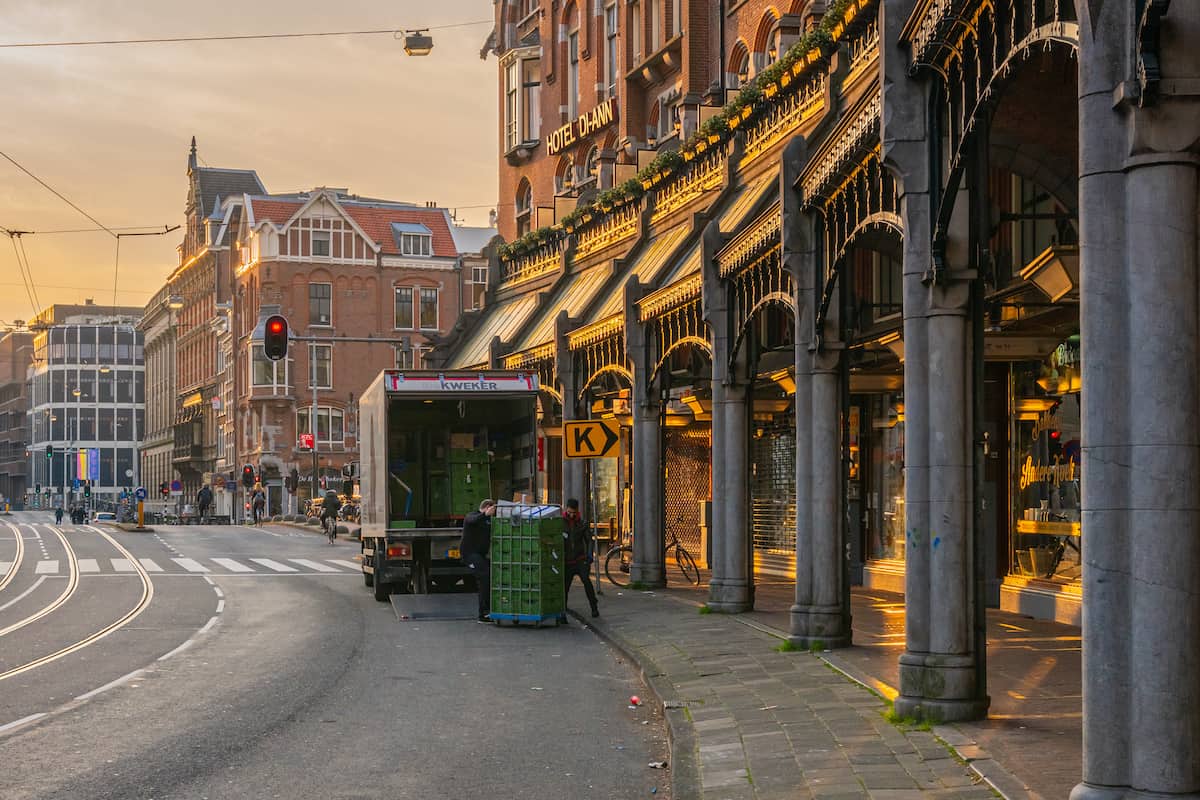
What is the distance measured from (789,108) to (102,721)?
16754mm

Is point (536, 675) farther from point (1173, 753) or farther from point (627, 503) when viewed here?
point (627, 503)

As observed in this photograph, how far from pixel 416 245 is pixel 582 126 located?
150 feet

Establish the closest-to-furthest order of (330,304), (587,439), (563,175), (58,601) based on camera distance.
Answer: (587,439) < (58,601) < (563,175) < (330,304)

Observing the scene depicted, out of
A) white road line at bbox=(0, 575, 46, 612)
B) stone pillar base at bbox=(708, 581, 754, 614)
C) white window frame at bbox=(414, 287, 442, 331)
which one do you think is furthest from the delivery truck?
white window frame at bbox=(414, 287, 442, 331)

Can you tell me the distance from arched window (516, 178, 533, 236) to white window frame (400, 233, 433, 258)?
124ft

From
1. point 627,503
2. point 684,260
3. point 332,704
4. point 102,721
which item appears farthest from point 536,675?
point 627,503

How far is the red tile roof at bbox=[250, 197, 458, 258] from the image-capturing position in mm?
89188

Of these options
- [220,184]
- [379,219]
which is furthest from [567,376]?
[220,184]

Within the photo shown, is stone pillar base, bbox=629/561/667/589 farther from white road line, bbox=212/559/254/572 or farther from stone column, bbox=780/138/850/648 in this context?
white road line, bbox=212/559/254/572

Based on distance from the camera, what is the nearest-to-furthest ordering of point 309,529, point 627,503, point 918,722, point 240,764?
point 240,764 → point 918,722 → point 627,503 → point 309,529

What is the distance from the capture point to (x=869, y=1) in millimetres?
20656

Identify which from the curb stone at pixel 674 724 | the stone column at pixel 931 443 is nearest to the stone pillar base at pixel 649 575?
the curb stone at pixel 674 724

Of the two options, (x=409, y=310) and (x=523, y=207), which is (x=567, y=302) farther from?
(x=409, y=310)

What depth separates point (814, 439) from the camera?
622 inches
